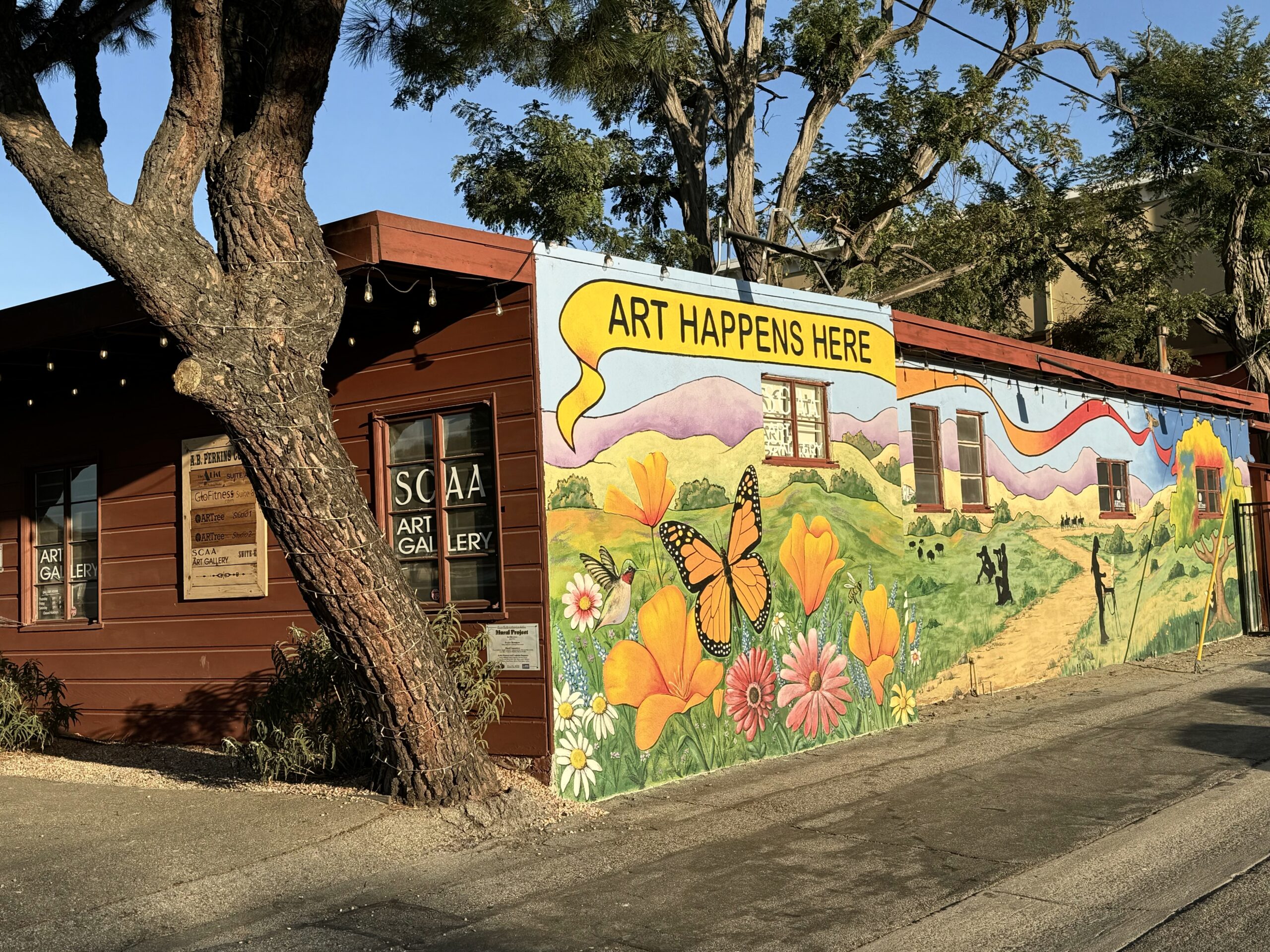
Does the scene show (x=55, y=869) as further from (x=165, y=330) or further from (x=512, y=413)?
(x=512, y=413)

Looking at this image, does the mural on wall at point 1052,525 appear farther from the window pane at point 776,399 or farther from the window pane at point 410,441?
the window pane at point 410,441

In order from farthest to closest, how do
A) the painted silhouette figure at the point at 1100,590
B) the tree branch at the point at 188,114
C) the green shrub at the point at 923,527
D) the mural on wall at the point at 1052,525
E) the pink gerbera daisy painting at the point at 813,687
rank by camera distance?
the painted silhouette figure at the point at 1100,590 < the mural on wall at the point at 1052,525 < the green shrub at the point at 923,527 < the pink gerbera daisy painting at the point at 813,687 < the tree branch at the point at 188,114

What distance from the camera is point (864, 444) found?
11.3 meters

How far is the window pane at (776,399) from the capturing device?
10.4 m

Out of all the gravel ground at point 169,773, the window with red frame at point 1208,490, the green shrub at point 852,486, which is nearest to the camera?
the gravel ground at point 169,773

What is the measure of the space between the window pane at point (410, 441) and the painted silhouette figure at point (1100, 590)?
9525mm

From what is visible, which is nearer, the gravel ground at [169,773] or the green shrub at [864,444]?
the gravel ground at [169,773]

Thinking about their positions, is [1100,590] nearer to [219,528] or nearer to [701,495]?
[701,495]

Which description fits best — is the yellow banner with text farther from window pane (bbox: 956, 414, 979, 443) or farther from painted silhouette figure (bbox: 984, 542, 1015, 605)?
painted silhouette figure (bbox: 984, 542, 1015, 605)

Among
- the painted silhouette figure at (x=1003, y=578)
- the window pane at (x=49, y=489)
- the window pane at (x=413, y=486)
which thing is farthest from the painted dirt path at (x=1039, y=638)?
the window pane at (x=49, y=489)

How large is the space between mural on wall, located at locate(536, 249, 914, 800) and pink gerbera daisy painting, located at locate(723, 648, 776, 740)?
0.6 inches

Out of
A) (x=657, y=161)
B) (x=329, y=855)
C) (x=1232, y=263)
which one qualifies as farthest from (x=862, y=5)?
(x=329, y=855)

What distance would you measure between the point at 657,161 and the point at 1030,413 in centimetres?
1078

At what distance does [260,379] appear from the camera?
705 cm
